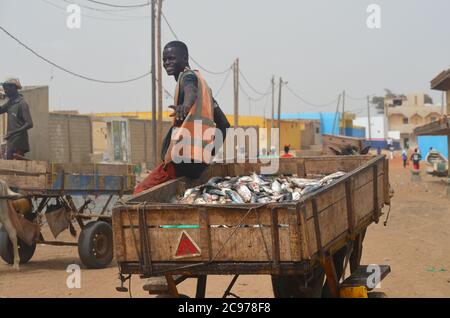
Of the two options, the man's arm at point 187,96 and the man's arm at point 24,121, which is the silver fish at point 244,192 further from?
the man's arm at point 24,121

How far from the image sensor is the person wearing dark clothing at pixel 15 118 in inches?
378

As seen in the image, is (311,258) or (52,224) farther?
(52,224)

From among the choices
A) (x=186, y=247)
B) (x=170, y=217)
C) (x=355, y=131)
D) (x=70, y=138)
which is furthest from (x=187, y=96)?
(x=355, y=131)

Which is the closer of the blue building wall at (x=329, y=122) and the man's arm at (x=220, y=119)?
the man's arm at (x=220, y=119)

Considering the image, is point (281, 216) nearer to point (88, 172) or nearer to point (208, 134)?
point (208, 134)

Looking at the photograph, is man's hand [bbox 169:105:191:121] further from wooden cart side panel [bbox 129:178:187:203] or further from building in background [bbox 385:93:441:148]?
building in background [bbox 385:93:441:148]

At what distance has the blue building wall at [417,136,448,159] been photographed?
150 feet

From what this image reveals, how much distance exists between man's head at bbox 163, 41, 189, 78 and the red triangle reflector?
2131mm

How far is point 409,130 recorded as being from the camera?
261ft

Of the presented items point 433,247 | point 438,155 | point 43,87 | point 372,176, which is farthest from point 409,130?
point 372,176

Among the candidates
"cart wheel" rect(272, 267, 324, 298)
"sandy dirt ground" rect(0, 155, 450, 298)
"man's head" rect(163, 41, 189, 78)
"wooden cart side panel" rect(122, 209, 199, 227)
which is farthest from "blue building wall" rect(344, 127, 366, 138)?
"wooden cart side panel" rect(122, 209, 199, 227)

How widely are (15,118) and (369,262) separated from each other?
618cm

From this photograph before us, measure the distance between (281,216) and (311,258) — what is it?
0.35 m

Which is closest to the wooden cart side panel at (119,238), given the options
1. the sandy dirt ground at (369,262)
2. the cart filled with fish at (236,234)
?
the cart filled with fish at (236,234)
